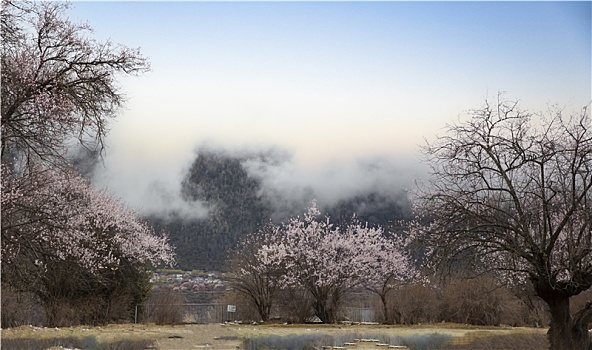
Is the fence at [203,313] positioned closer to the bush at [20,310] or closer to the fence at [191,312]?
the fence at [191,312]

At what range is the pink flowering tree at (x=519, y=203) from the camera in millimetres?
11930

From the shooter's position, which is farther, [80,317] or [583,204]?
[80,317]

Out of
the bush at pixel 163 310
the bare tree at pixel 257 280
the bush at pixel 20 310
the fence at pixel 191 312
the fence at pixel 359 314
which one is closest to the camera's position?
the bush at pixel 20 310

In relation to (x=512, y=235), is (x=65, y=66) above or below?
above

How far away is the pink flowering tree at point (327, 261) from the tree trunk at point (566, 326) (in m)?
14.7

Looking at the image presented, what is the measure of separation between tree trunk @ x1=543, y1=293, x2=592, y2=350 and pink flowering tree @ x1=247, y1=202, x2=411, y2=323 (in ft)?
48.1

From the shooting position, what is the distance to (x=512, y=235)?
13.0 meters

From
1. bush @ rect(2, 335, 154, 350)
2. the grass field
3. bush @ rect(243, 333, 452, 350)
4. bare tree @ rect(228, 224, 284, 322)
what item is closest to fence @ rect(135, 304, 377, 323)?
bare tree @ rect(228, 224, 284, 322)

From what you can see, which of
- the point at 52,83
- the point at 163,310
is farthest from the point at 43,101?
the point at 163,310

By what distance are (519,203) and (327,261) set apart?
16.9 meters

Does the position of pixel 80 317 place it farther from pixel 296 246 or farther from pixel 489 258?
pixel 489 258

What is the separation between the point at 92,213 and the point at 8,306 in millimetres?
5174

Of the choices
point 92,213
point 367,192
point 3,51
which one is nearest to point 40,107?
point 3,51

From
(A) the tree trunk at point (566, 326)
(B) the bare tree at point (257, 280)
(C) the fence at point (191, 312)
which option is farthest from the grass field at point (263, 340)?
(B) the bare tree at point (257, 280)
